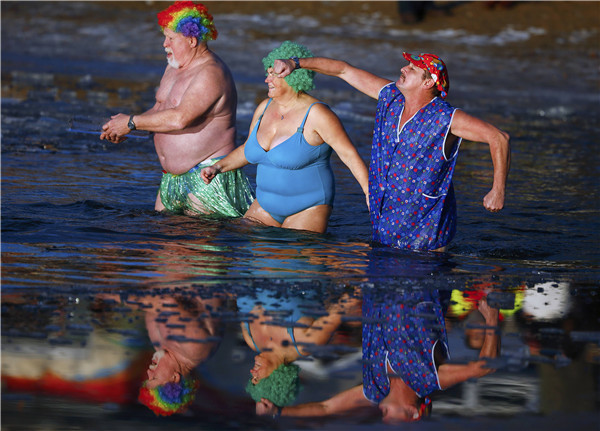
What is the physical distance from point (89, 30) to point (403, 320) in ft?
72.5

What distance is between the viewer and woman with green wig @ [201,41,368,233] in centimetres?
626

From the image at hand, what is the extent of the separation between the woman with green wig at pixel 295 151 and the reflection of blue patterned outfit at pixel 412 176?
20cm

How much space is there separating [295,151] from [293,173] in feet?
0.57

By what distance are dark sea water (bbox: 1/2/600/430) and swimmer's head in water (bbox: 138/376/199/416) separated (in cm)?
4

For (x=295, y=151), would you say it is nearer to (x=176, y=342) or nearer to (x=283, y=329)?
(x=283, y=329)

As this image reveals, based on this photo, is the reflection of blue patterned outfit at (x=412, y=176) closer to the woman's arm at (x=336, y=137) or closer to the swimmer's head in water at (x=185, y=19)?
the woman's arm at (x=336, y=137)

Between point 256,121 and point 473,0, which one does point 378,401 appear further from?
point 473,0

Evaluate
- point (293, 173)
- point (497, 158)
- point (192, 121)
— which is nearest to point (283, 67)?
point (293, 173)

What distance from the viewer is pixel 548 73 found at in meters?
21.8

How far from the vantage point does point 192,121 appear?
6977mm

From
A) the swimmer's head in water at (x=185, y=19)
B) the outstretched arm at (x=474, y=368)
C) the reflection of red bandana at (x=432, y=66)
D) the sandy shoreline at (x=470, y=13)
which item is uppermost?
the sandy shoreline at (x=470, y=13)

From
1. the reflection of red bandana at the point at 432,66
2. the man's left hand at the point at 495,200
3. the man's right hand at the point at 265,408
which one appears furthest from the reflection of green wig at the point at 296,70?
the man's right hand at the point at 265,408

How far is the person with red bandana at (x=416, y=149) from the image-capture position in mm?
5762

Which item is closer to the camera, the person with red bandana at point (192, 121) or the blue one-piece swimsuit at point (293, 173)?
the blue one-piece swimsuit at point (293, 173)
